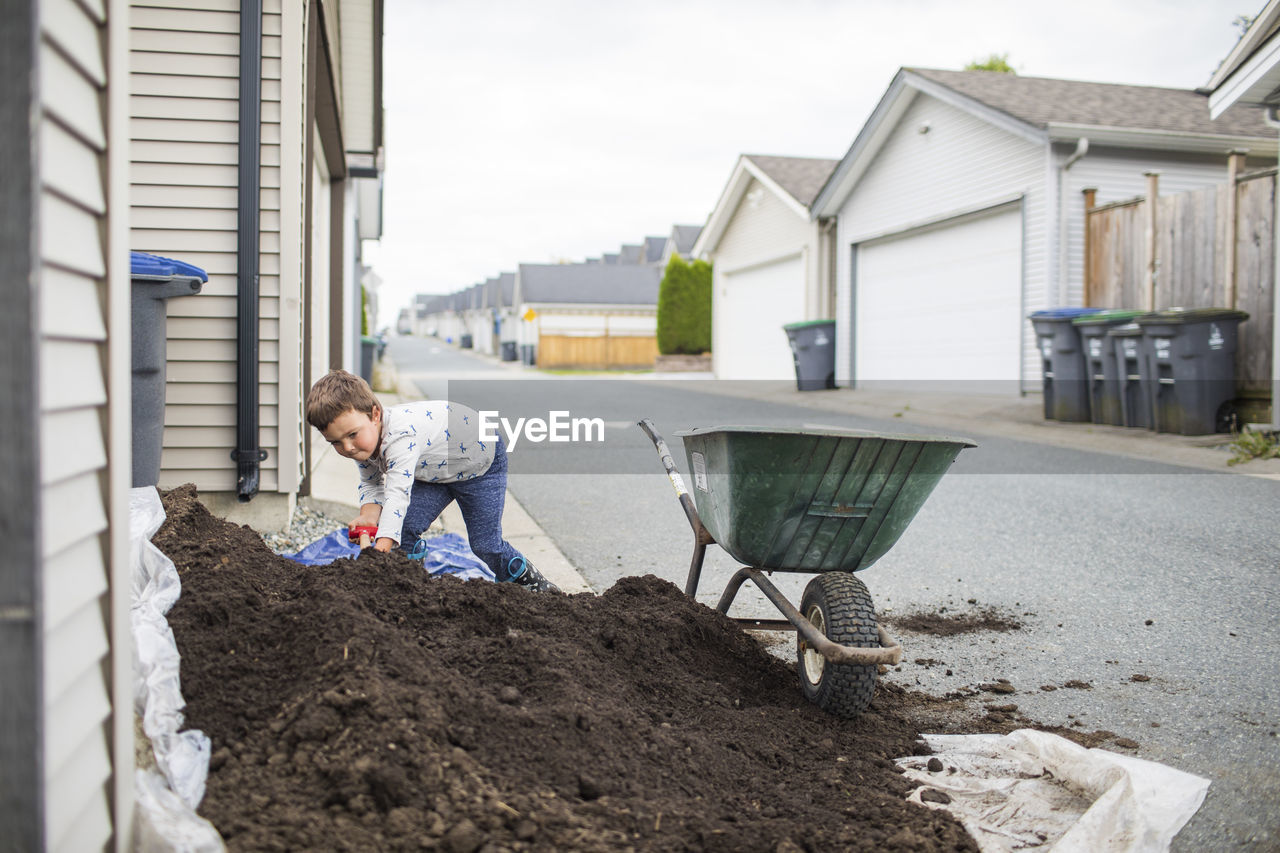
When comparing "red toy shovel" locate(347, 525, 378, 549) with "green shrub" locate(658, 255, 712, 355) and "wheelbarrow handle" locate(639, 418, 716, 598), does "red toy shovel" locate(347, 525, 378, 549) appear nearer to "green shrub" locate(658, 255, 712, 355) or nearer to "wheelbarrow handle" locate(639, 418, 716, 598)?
"wheelbarrow handle" locate(639, 418, 716, 598)

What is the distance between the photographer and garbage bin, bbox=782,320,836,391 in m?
19.2

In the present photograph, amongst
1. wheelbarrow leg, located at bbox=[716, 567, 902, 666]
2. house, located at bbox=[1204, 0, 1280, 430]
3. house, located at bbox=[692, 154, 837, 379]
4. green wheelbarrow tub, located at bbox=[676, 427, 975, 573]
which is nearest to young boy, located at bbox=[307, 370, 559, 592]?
green wheelbarrow tub, located at bbox=[676, 427, 975, 573]

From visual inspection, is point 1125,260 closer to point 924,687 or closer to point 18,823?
point 924,687

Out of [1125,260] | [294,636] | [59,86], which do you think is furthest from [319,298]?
[1125,260]

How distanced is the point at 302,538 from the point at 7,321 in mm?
4205

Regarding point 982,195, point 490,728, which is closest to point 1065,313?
point 982,195

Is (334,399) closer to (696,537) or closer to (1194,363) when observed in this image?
(696,537)

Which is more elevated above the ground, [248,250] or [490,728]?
[248,250]

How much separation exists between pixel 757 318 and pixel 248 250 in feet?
66.7

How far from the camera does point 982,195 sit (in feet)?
52.0

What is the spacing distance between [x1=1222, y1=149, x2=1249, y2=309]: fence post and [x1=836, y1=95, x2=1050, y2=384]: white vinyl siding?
9.91ft

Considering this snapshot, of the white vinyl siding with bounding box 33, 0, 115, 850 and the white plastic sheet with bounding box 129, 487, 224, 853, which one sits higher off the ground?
the white vinyl siding with bounding box 33, 0, 115, 850

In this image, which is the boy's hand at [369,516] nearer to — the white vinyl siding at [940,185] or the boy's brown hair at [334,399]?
the boy's brown hair at [334,399]

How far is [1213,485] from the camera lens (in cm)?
770
